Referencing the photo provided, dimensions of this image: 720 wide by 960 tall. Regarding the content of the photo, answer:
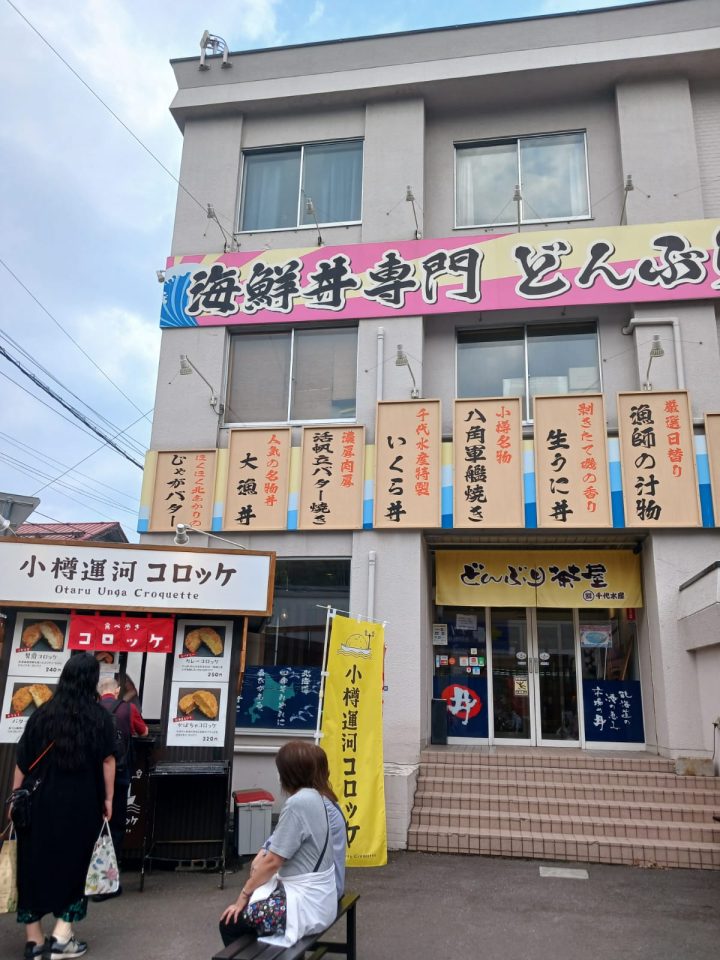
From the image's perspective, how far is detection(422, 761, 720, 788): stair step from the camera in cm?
892

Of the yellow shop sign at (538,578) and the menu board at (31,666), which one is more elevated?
the yellow shop sign at (538,578)

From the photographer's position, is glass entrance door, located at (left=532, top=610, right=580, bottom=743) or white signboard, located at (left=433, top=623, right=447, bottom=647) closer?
glass entrance door, located at (left=532, top=610, right=580, bottom=743)

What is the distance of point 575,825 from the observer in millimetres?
8180

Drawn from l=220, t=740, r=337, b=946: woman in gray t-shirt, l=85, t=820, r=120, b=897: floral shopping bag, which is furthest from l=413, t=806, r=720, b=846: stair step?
l=220, t=740, r=337, b=946: woman in gray t-shirt

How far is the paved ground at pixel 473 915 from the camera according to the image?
5.25 m

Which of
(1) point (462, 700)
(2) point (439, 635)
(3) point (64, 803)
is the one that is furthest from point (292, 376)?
(3) point (64, 803)

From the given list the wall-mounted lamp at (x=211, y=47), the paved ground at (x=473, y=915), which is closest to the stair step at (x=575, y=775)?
the paved ground at (x=473, y=915)

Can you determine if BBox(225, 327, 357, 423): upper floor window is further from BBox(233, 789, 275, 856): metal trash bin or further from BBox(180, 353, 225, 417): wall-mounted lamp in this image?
BBox(233, 789, 275, 856): metal trash bin

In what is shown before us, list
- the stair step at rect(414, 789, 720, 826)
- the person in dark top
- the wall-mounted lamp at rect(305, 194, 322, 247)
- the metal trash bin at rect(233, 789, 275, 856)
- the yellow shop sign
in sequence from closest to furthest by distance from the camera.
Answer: the person in dark top → the metal trash bin at rect(233, 789, 275, 856) → the stair step at rect(414, 789, 720, 826) → the yellow shop sign → the wall-mounted lamp at rect(305, 194, 322, 247)

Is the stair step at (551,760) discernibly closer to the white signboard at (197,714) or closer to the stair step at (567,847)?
the stair step at (567,847)

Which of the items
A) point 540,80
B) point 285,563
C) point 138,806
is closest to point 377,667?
point 138,806

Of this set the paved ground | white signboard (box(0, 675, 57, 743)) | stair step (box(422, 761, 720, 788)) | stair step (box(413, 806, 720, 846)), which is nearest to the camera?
the paved ground

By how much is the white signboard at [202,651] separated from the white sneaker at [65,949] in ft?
9.24

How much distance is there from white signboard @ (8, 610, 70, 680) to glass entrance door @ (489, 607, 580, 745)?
6.82 meters
